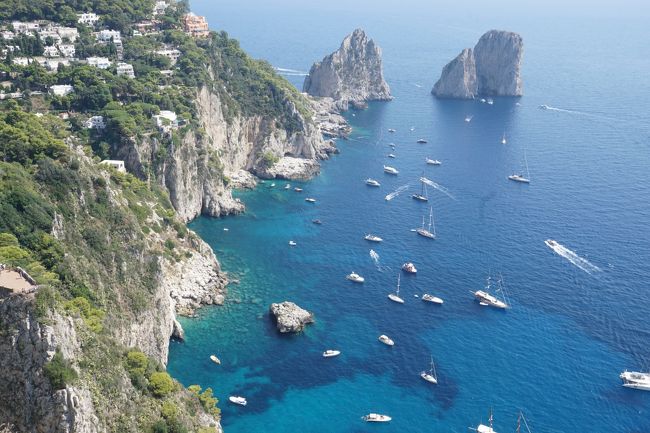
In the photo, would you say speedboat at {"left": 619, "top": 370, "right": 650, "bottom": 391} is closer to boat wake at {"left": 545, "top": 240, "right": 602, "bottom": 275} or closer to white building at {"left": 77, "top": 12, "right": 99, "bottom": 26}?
boat wake at {"left": 545, "top": 240, "right": 602, "bottom": 275}

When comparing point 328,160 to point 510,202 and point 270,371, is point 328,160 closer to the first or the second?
point 510,202

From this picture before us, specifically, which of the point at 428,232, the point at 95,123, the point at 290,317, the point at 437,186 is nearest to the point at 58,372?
the point at 290,317

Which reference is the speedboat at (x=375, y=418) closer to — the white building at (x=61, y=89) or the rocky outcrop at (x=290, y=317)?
the rocky outcrop at (x=290, y=317)

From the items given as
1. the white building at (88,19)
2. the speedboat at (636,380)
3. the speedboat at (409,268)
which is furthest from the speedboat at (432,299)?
the white building at (88,19)

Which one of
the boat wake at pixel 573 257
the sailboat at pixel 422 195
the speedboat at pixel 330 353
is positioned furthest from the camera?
the sailboat at pixel 422 195

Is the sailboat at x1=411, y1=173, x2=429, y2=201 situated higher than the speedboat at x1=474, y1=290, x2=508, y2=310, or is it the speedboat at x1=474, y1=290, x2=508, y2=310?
the sailboat at x1=411, y1=173, x2=429, y2=201

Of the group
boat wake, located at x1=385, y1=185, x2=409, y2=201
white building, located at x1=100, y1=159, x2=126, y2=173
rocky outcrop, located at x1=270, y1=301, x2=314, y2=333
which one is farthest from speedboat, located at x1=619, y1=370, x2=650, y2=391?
white building, located at x1=100, y1=159, x2=126, y2=173
